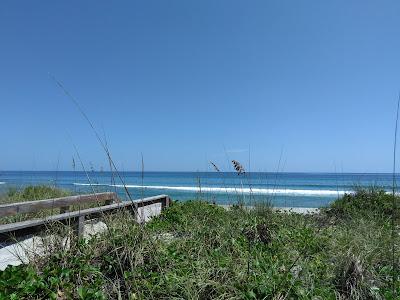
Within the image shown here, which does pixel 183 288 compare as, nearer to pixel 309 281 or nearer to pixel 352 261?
pixel 309 281

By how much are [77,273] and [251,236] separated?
2251 mm

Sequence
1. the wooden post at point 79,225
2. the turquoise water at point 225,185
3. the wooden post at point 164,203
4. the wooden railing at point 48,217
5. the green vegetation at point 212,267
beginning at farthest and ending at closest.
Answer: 1. the wooden post at point 164,203
2. the wooden post at point 79,225
3. the turquoise water at point 225,185
4. the wooden railing at point 48,217
5. the green vegetation at point 212,267

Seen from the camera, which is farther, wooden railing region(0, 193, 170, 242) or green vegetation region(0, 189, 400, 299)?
wooden railing region(0, 193, 170, 242)

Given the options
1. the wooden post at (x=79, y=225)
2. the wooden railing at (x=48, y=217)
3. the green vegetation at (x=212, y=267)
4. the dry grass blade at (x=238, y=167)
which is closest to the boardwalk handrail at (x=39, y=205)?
the wooden railing at (x=48, y=217)

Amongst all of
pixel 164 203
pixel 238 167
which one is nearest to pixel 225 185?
pixel 238 167

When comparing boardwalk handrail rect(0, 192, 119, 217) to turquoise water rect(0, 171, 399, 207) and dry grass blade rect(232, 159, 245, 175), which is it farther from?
dry grass blade rect(232, 159, 245, 175)

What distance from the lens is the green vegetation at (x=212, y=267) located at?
10.3ft

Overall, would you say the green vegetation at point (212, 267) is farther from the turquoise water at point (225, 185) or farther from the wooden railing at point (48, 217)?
the turquoise water at point (225, 185)

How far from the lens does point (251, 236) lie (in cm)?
495

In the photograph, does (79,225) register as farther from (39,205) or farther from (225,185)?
(225,185)

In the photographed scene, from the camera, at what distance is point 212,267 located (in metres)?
3.49

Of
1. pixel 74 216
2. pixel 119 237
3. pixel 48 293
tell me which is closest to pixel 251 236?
pixel 119 237

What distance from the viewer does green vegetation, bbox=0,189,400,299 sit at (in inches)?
123

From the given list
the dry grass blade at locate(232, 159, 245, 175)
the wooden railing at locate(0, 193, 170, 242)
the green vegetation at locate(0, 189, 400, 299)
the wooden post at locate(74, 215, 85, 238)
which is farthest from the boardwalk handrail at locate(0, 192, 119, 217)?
the dry grass blade at locate(232, 159, 245, 175)
